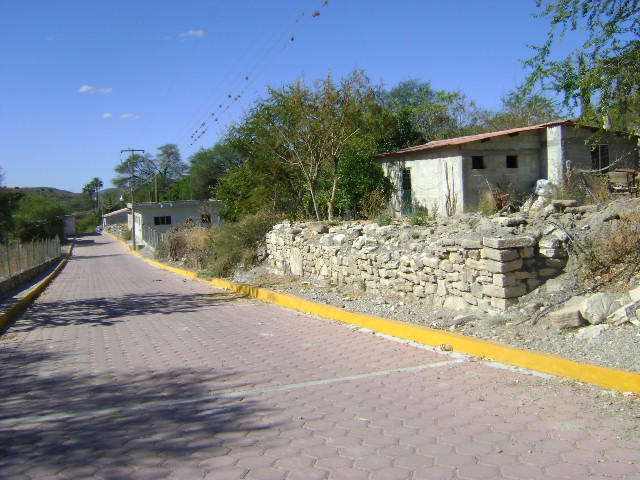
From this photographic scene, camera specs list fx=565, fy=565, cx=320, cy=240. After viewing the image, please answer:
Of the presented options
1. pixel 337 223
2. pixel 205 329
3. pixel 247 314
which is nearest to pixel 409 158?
pixel 337 223

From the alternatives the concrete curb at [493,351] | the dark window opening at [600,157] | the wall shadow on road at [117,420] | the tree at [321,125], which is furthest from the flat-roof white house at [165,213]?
the wall shadow on road at [117,420]

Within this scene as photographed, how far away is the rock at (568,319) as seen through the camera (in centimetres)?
666

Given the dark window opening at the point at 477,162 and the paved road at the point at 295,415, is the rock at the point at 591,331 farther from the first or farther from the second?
the dark window opening at the point at 477,162

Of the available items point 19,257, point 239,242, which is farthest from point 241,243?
point 19,257

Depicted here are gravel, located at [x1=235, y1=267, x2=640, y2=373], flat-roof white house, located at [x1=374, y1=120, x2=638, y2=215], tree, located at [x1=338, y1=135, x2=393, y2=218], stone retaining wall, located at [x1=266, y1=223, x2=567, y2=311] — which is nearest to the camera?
gravel, located at [x1=235, y1=267, x2=640, y2=373]

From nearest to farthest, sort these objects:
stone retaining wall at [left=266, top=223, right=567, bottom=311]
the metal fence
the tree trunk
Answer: stone retaining wall at [left=266, top=223, right=567, bottom=311] < the metal fence < the tree trunk

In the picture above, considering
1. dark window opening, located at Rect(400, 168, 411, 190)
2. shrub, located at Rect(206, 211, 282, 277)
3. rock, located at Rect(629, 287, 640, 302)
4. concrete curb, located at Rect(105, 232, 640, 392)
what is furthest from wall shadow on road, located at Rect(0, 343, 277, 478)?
dark window opening, located at Rect(400, 168, 411, 190)

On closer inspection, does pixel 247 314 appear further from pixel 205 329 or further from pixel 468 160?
pixel 468 160

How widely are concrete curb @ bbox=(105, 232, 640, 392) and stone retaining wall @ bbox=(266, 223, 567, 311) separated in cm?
111

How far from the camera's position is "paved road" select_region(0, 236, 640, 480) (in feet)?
12.9

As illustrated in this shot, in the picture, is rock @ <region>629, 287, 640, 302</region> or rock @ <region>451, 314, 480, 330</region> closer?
rock @ <region>629, 287, 640, 302</region>

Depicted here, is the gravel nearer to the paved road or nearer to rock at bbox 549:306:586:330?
rock at bbox 549:306:586:330

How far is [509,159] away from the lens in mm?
20203

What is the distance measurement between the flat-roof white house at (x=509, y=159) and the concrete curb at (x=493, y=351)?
32.8ft
